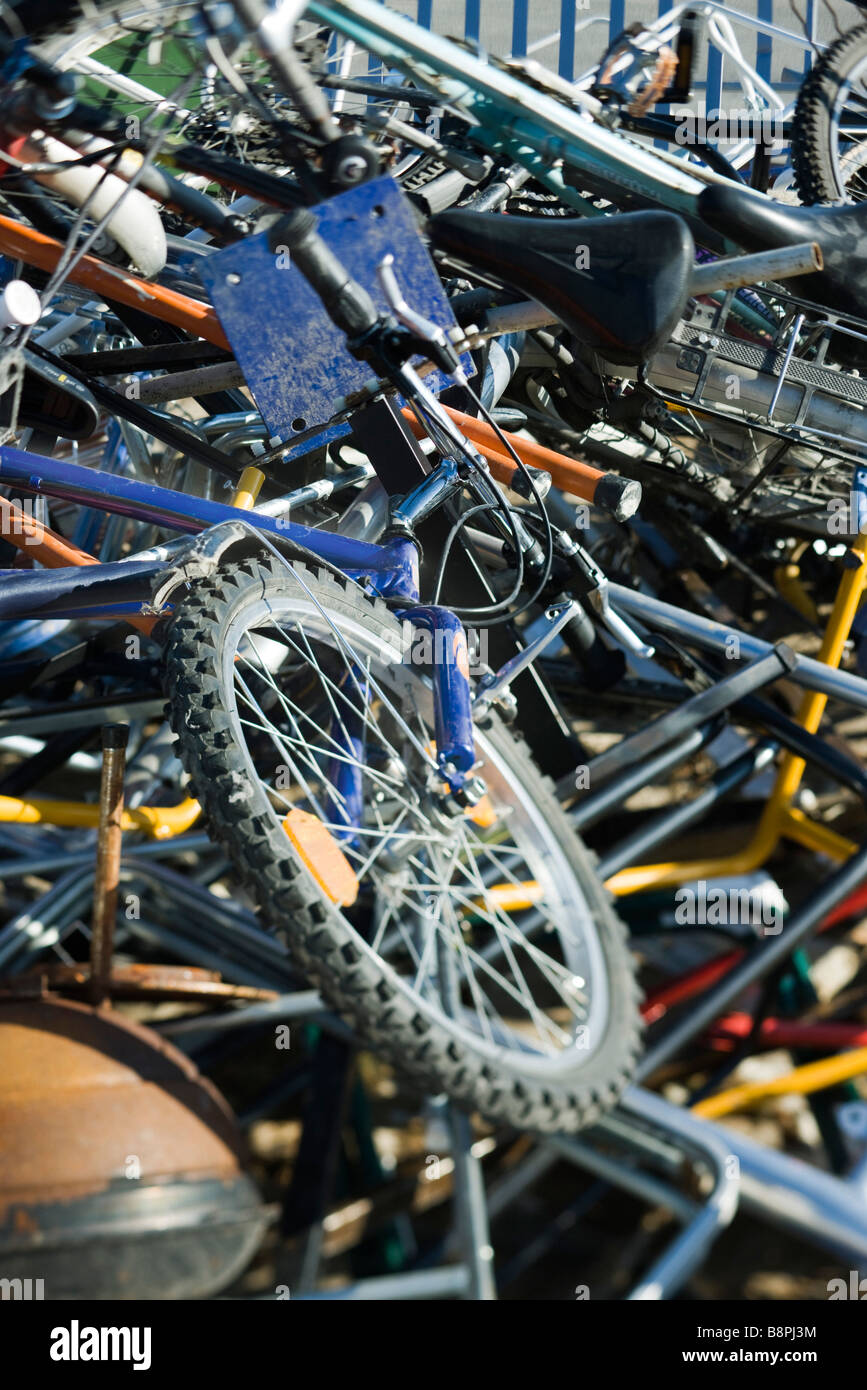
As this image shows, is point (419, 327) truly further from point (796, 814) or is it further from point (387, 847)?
point (796, 814)

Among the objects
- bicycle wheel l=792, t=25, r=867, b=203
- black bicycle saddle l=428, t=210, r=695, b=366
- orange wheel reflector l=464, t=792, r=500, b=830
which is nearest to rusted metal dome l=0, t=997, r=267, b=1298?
orange wheel reflector l=464, t=792, r=500, b=830

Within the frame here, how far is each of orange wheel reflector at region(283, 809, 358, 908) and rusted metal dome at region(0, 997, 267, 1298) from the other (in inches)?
18.6

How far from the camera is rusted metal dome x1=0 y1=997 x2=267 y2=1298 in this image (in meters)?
1.81

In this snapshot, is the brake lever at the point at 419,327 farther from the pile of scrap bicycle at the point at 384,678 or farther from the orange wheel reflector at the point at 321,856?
the orange wheel reflector at the point at 321,856

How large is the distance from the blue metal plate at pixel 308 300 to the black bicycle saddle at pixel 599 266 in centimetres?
11

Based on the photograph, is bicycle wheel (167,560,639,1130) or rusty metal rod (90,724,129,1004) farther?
rusty metal rod (90,724,129,1004)

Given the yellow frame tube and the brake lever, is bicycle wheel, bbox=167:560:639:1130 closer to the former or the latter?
the brake lever

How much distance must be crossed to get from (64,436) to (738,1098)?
194 centimetres

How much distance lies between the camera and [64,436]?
2676 mm

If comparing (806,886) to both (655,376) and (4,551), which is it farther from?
(4,551)

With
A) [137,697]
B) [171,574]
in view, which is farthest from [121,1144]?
[137,697]

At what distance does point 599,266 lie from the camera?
2191mm

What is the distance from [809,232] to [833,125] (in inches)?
55.8

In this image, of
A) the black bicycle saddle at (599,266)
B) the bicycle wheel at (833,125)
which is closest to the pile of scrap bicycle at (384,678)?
the black bicycle saddle at (599,266)
